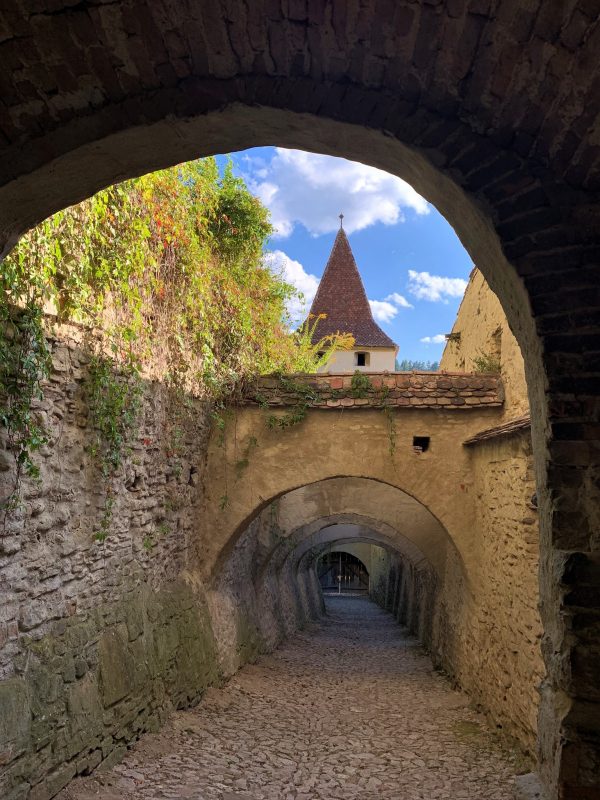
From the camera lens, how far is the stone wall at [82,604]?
362 centimetres

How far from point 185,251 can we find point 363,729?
559cm

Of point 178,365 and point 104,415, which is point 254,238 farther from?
point 104,415

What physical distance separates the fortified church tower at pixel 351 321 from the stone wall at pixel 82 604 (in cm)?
1876

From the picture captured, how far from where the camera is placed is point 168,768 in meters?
4.95

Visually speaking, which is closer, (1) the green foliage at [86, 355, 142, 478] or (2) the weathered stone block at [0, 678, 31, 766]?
(2) the weathered stone block at [0, 678, 31, 766]

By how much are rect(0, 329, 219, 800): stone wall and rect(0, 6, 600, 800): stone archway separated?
7.36 ft

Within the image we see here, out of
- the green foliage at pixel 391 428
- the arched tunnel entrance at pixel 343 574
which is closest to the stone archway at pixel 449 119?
the green foliage at pixel 391 428

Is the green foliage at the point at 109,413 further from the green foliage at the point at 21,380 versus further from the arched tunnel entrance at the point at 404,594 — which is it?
the arched tunnel entrance at the point at 404,594

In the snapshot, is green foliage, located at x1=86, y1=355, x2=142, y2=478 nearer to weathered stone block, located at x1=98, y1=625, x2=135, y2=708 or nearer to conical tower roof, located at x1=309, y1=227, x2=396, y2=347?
weathered stone block, located at x1=98, y1=625, x2=135, y2=708

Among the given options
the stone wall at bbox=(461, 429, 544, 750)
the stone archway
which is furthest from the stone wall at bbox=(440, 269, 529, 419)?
the stone archway

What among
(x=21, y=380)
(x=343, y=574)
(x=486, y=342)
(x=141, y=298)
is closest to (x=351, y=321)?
(x=343, y=574)

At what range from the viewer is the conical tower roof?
25.3 meters

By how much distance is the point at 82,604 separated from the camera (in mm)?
4461

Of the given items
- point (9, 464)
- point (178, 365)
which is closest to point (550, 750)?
point (9, 464)
